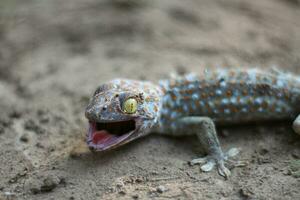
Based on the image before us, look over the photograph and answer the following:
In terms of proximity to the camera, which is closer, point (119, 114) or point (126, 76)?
point (119, 114)

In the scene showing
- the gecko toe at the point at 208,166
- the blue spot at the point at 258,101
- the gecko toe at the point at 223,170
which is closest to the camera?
the gecko toe at the point at 223,170

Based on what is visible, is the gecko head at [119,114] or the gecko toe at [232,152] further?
the gecko toe at [232,152]

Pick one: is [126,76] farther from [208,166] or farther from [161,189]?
[161,189]

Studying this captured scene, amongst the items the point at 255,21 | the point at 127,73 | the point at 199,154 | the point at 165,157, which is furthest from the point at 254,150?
the point at 255,21

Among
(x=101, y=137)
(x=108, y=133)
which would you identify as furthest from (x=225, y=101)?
(x=101, y=137)

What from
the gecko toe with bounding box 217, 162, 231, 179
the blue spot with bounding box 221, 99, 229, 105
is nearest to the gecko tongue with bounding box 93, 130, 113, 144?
the gecko toe with bounding box 217, 162, 231, 179

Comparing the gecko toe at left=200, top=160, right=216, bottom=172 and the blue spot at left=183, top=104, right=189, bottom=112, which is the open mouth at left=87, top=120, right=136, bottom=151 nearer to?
the blue spot at left=183, top=104, right=189, bottom=112

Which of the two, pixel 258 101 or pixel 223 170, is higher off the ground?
pixel 258 101

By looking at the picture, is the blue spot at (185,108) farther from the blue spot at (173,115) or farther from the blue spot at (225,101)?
the blue spot at (225,101)

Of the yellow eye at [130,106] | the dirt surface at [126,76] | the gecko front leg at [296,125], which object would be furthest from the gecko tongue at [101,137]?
the gecko front leg at [296,125]
